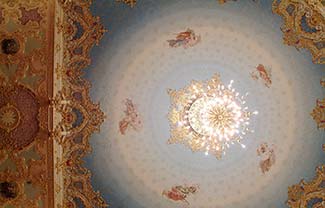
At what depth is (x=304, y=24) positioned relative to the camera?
35.1 feet

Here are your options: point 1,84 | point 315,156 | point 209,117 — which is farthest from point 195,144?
point 1,84

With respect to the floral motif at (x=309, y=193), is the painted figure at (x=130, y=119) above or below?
above

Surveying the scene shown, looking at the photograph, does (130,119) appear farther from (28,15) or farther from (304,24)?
(304,24)

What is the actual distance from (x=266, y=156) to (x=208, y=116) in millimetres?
1664

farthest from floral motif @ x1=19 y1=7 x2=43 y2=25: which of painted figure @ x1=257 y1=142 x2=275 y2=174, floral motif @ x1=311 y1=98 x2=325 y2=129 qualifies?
floral motif @ x1=311 y1=98 x2=325 y2=129

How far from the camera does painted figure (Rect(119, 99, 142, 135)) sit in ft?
37.6

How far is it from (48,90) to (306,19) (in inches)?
231

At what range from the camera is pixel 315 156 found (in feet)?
37.4

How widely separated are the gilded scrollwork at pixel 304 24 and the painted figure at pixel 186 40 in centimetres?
184

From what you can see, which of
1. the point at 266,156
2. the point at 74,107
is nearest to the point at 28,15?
the point at 74,107

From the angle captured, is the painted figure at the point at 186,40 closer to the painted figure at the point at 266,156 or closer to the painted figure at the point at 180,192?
the painted figure at the point at 266,156

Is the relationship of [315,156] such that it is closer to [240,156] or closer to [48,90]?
[240,156]

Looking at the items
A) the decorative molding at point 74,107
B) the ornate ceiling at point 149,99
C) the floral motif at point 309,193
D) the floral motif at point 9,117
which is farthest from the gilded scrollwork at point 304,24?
the floral motif at point 9,117

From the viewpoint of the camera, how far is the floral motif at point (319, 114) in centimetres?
1113
